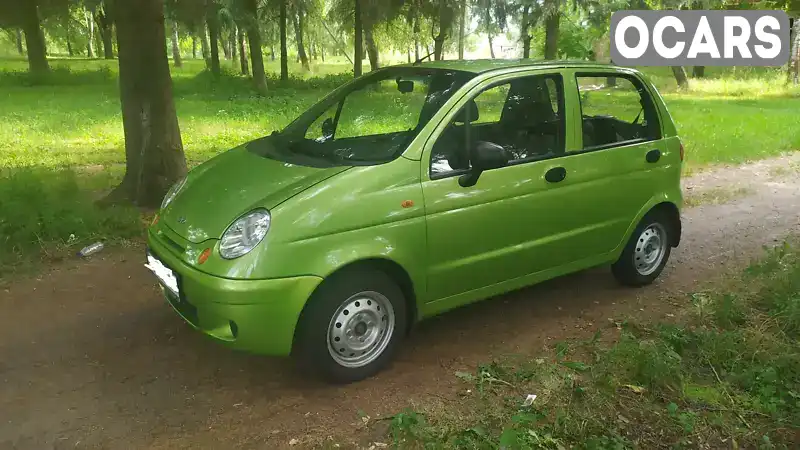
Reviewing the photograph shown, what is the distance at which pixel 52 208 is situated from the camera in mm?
7027

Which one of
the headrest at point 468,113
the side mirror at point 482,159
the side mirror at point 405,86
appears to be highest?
the side mirror at point 405,86

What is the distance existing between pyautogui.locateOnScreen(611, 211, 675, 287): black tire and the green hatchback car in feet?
0.07

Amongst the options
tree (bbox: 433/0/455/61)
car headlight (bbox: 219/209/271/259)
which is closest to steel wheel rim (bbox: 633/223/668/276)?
car headlight (bbox: 219/209/271/259)

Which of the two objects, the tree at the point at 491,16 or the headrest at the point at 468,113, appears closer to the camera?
the headrest at the point at 468,113

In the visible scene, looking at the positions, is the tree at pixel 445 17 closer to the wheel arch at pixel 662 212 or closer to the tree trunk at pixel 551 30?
the tree trunk at pixel 551 30

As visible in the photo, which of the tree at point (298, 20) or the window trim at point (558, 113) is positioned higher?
the tree at point (298, 20)

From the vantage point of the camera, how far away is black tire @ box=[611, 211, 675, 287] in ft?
18.5

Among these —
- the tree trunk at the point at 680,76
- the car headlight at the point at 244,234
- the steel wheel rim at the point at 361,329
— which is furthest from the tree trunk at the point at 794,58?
the car headlight at the point at 244,234

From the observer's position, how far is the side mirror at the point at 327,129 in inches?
199

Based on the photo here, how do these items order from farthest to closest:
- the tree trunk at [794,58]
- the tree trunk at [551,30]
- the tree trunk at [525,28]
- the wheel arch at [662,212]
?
the tree trunk at [525,28], the tree trunk at [794,58], the tree trunk at [551,30], the wheel arch at [662,212]

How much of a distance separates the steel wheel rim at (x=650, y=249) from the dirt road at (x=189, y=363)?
0.20 m

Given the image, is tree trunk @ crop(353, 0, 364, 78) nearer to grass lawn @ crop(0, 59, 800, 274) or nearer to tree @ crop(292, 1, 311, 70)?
grass lawn @ crop(0, 59, 800, 274)

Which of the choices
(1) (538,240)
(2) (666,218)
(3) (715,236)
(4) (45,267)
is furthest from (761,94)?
(4) (45,267)

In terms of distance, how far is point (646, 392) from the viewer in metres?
3.86
